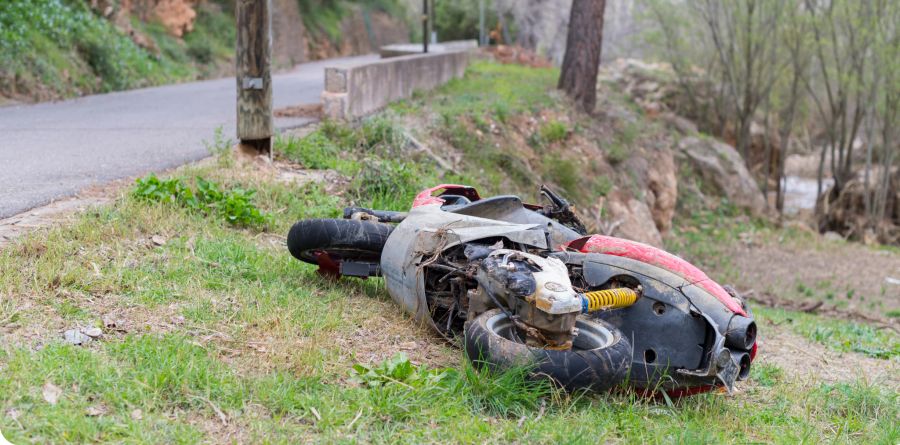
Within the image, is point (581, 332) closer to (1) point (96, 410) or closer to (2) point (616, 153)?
(1) point (96, 410)

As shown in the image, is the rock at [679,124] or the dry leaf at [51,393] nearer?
the dry leaf at [51,393]

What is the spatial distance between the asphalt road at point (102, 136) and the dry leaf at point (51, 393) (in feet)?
10.7

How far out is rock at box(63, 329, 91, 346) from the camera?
176 inches

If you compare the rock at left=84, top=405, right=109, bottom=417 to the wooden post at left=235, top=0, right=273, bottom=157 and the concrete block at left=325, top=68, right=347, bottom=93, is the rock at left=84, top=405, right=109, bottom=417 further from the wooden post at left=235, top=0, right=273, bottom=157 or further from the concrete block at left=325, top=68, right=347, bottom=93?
the concrete block at left=325, top=68, right=347, bottom=93

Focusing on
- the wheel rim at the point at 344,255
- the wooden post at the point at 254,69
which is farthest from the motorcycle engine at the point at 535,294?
the wooden post at the point at 254,69

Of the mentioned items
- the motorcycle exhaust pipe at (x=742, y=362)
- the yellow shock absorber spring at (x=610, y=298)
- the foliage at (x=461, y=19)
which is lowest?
the motorcycle exhaust pipe at (x=742, y=362)

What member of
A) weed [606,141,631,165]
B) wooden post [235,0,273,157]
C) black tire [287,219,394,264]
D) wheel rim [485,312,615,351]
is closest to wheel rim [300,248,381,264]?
black tire [287,219,394,264]

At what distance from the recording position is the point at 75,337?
178 inches

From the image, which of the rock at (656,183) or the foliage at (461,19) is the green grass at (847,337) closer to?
the rock at (656,183)

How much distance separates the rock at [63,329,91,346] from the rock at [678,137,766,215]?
18963 millimetres

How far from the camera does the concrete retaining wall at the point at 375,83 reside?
12305 millimetres

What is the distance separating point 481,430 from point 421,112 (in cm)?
1052

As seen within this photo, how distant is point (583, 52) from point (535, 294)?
617 inches

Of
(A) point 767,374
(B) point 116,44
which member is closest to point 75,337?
(A) point 767,374
